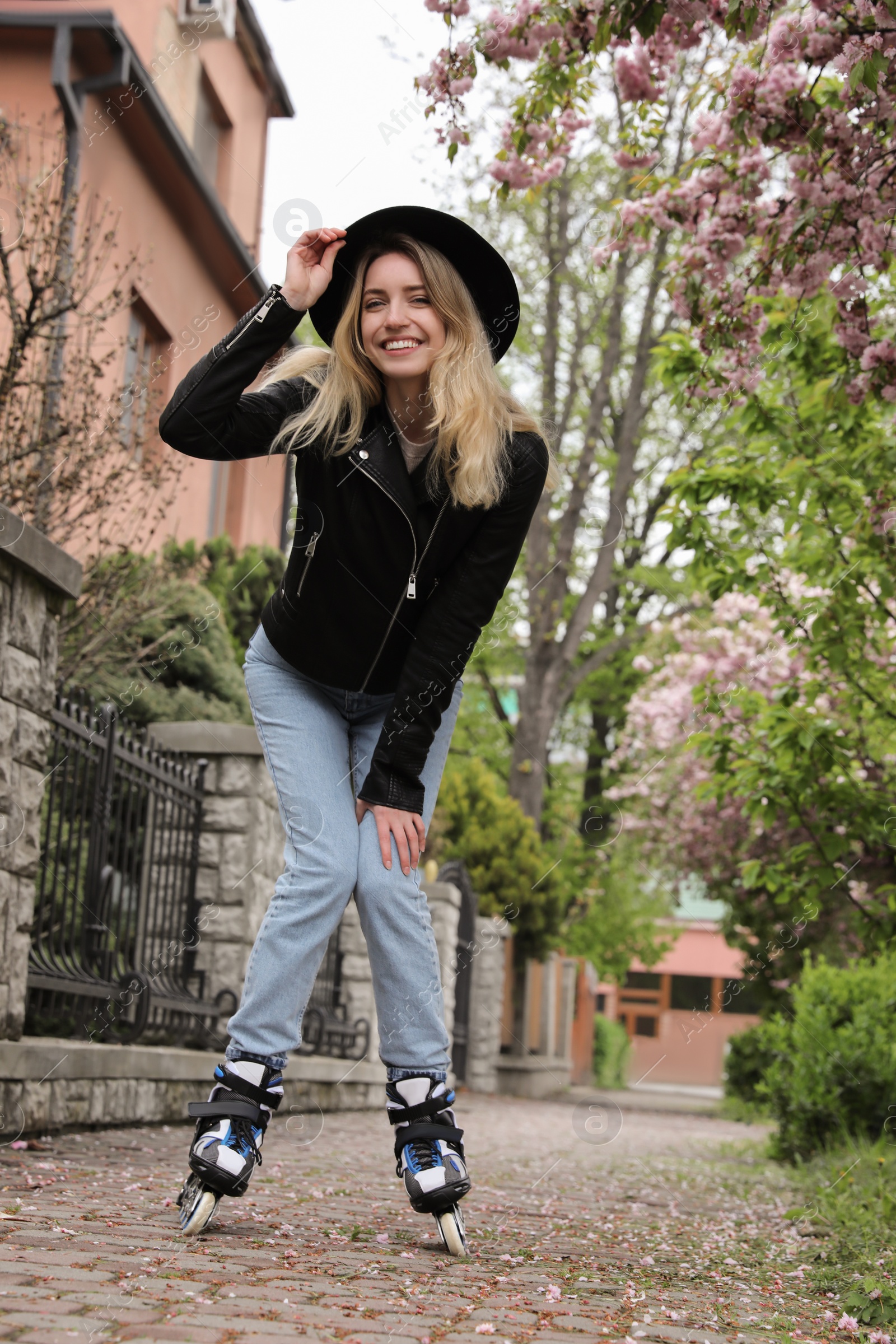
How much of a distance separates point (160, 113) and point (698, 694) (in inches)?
311

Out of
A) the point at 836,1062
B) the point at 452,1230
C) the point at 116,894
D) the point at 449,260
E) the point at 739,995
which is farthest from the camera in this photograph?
the point at 739,995

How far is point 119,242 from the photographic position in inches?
415

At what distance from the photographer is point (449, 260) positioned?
289 cm

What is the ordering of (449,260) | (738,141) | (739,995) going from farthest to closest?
(739,995) < (738,141) < (449,260)

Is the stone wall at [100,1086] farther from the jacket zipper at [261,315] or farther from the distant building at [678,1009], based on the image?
the distant building at [678,1009]

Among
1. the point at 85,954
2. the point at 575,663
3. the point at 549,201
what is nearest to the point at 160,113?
the point at 549,201

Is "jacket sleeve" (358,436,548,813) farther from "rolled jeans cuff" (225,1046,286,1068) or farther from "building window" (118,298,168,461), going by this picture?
"building window" (118,298,168,461)

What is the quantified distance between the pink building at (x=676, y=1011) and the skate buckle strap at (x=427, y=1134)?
31841 millimetres

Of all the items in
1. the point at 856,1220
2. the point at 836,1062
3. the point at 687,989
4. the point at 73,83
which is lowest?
the point at 687,989

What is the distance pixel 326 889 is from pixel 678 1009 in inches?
1461

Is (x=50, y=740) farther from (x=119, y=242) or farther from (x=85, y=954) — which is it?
(x=119, y=242)

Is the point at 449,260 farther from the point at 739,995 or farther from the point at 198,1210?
the point at 739,995

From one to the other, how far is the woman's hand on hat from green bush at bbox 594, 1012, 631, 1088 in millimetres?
24739

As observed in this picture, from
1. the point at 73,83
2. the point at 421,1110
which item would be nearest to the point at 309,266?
the point at 421,1110
